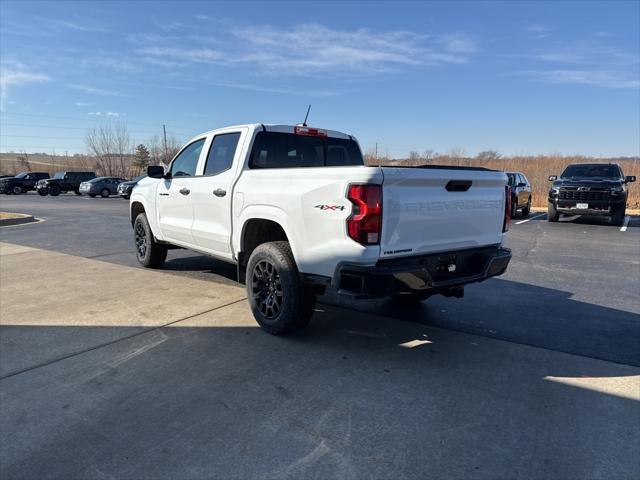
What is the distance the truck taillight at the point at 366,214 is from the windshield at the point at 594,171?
1399 cm

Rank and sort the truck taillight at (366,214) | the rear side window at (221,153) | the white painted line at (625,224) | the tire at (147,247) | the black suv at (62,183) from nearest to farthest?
1. the truck taillight at (366,214)
2. the rear side window at (221,153)
3. the tire at (147,247)
4. the white painted line at (625,224)
5. the black suv at (62,183)

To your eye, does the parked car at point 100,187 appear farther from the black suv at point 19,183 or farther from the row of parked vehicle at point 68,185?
the black suv at point 19,183

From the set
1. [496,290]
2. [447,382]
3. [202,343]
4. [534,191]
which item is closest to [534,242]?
[496,290]

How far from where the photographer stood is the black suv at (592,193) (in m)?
13.4

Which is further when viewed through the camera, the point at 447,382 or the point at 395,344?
the point at 395,344

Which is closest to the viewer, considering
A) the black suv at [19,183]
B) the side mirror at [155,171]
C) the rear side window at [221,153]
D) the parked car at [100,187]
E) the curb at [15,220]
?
the rear side window at [221,153]

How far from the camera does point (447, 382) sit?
341 cm

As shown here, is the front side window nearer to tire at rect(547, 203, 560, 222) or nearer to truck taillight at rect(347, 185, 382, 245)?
truck taillight at rect(347, 185, 382, 245)

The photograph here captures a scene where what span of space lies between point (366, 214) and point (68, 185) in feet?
121

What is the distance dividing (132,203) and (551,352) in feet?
21.5

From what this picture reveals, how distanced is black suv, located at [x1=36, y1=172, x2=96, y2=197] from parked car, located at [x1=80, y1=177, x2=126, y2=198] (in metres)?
2.29

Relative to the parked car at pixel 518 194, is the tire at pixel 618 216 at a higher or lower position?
lower

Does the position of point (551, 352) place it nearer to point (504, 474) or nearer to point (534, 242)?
point (504, 474)

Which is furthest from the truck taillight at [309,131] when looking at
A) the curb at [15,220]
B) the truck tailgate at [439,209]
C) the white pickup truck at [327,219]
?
the curb at [15,220]
